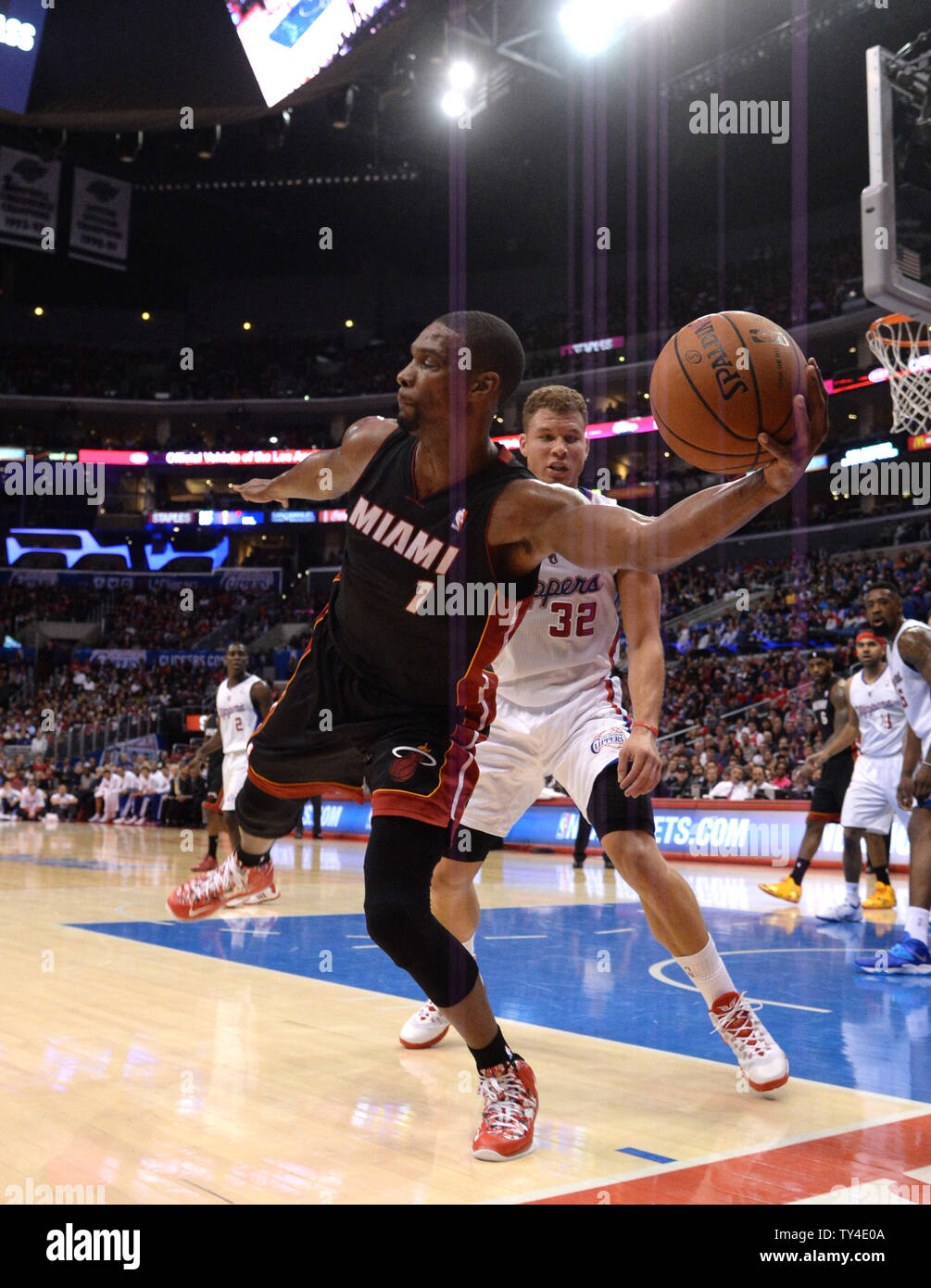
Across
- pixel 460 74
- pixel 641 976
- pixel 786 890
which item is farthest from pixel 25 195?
pixel 641 976

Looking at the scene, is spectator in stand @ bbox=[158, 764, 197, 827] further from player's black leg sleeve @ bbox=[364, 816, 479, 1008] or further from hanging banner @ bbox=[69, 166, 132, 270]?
player's black leg sleeve @ bbox=[364, 816, 479, 1008]

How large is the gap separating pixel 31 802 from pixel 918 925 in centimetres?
2086

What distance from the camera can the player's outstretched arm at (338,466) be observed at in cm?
343

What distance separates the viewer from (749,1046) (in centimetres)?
344

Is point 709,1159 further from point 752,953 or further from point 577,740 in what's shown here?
point 752,953

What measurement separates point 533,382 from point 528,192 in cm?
531

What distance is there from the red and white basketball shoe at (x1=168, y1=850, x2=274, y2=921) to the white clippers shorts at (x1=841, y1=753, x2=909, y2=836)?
5.30 m

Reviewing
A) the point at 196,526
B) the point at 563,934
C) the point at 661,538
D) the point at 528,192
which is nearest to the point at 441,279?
the point at 528,192

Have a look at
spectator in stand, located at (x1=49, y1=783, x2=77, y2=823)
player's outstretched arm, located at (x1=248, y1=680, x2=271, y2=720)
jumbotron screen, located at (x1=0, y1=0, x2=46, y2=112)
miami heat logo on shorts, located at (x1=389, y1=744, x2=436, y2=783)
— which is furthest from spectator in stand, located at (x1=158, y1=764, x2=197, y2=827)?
miami heat logo on shorts, located at (x1=389, y1=744, x2=436, y2=783)

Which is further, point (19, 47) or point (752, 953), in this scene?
point (19, 47)

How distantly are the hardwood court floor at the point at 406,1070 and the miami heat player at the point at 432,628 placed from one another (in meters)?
0.34

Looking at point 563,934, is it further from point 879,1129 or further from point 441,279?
point 441,279

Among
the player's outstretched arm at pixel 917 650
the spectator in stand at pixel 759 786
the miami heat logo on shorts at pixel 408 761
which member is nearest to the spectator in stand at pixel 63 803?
the spectator in stand at pixel 759 786

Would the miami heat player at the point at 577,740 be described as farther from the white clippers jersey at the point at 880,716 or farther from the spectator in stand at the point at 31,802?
the spectator in stand at the point at 31,802
